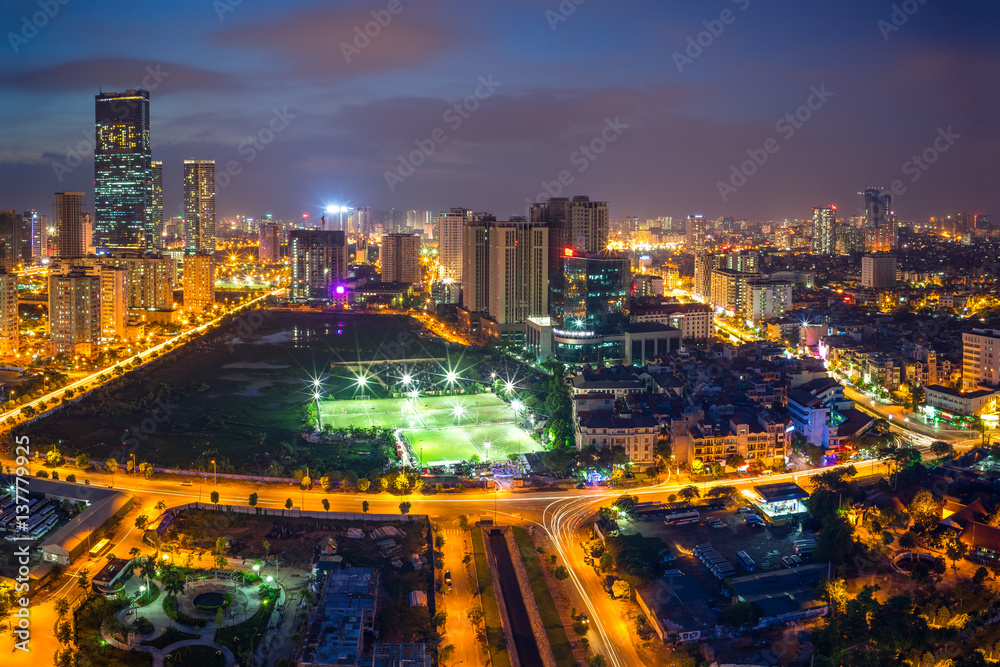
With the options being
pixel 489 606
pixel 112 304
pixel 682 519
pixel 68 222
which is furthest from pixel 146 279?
pixel 489 606

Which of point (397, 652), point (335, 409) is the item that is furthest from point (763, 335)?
point (397, 652)

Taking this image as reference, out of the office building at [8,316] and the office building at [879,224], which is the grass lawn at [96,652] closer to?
the office building at [8,316]

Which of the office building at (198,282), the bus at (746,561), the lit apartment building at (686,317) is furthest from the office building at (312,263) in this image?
the bus at (746,561)

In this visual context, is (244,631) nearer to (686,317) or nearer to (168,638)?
(168,638)

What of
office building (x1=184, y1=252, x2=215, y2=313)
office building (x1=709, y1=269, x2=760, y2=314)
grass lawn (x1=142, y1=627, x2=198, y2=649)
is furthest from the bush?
office building (x1=184, y1=252, x2=215, y2=313)

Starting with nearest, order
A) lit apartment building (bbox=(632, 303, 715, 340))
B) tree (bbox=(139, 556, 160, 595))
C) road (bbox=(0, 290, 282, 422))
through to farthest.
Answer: tree (bbox=(139, 556, 160, 595)), road (bbox=(0, 290, 282, 422)), lit apartment building (bbox=(632, 303, 715, 340))

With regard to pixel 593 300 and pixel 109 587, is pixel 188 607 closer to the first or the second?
pixel 109 587

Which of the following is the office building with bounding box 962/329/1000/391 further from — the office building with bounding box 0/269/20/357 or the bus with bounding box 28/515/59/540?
the office building with bounding box 0/269/20/357
